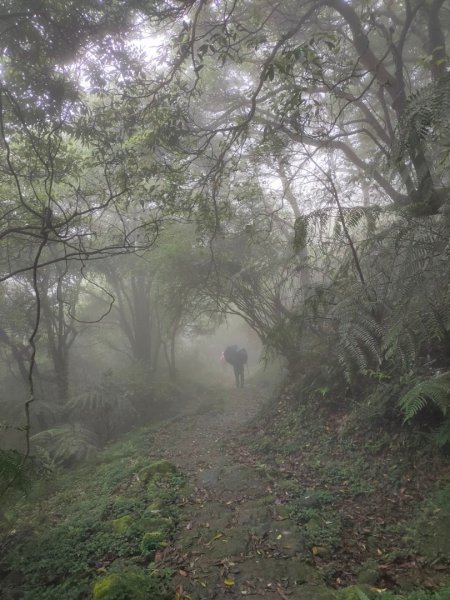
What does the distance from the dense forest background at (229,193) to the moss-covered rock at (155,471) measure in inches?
63.6

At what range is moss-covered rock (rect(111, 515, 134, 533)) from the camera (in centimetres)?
436

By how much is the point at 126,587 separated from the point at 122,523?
4.53 feet

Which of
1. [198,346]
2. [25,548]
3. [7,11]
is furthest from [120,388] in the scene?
[198,346]

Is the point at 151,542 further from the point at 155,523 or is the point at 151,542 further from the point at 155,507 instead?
the point at 155,507

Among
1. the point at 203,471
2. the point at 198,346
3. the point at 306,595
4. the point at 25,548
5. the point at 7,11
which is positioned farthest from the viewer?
the point at 198,346

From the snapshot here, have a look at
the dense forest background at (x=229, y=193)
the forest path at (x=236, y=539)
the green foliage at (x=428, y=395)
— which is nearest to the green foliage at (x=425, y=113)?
the dense forest background at (x=229, y=193)

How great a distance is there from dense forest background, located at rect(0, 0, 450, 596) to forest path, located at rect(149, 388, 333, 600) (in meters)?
1.69

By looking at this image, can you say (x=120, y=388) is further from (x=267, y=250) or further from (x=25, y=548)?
(x=25, y=548)

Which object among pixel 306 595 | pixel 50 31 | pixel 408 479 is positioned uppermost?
pixel 50 31

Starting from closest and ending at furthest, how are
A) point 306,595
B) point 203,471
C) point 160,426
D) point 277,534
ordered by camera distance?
1. point 306,595
2. point 277,534
3. point 203,471
4. point 160,426

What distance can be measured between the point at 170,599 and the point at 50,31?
684 cm

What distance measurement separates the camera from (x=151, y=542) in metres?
3.99

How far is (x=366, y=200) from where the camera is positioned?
10164 mm

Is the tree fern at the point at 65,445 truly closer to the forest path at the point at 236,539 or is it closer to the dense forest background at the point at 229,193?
the dense forest background at the point at 229,193
